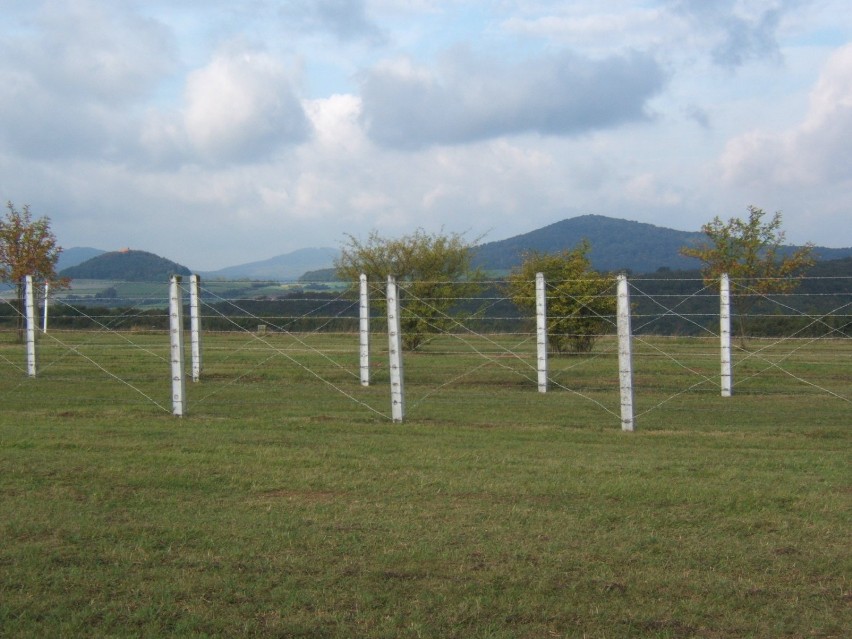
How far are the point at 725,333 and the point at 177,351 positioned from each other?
10.4 metres

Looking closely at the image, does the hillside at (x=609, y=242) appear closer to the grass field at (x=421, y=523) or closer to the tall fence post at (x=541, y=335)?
the tall fence post at (x=541, y=335)

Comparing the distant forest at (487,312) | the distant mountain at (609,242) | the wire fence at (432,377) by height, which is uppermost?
the distant mountain at (609,242)

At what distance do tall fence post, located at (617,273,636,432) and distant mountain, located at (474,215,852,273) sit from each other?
393 feet

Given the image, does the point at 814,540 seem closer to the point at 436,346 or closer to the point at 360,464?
the point at 360,464

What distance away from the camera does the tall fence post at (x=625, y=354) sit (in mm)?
11992

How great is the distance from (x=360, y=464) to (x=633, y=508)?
9.65ft

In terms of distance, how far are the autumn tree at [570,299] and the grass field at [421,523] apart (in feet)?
35.2

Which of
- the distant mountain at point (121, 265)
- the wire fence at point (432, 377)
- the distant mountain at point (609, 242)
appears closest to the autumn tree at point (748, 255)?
the wire fence at point (432, 377)

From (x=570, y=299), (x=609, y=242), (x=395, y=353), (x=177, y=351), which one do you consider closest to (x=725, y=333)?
(x=570, y=299)

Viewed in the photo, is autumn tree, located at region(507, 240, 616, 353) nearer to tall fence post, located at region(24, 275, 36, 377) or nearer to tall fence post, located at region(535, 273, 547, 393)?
tall fence post, located at region(535, 273, 547, 393)

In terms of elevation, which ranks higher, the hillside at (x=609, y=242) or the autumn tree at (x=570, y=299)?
the hillside at (x=609, y=242)

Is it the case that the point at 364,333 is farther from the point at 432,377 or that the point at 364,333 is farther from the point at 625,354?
the point at 625,354

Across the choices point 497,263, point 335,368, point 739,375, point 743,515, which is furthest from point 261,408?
point 497,263

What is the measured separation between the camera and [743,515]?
684 centimetres
